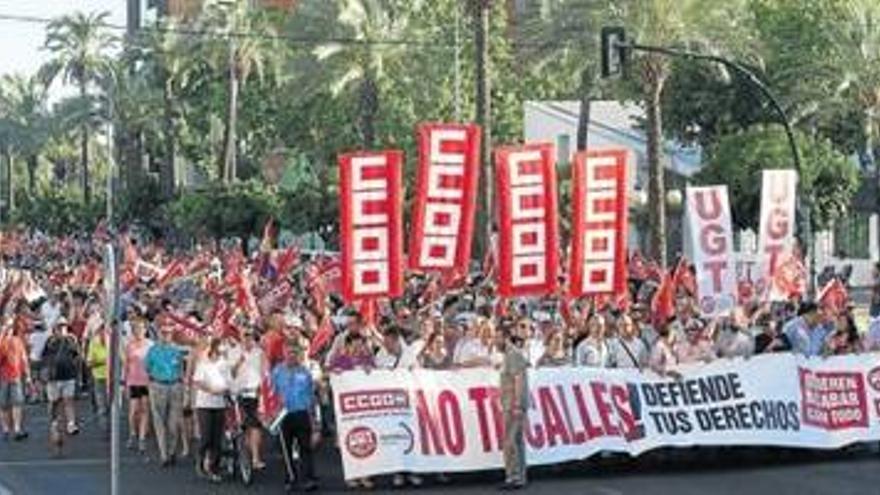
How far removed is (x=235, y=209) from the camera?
57469 mm

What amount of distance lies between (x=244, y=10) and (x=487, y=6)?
3342 centimetres

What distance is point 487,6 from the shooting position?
31.8m

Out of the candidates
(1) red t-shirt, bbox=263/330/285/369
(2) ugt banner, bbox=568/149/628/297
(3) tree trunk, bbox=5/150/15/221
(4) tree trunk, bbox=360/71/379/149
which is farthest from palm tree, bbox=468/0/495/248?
(3) tree trunk, bbox=5/150/15/221

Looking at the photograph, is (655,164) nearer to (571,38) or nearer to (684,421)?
(571,38)

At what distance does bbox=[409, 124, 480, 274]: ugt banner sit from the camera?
57.4ft

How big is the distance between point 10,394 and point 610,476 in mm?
7258

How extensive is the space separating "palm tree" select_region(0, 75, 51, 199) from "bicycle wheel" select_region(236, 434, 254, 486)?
107 meters

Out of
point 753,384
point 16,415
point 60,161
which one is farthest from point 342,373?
point 60,161

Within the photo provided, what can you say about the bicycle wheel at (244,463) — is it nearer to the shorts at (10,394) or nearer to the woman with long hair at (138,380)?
the woman with long hair at (138,380)

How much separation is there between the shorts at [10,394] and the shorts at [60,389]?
0.51 metres

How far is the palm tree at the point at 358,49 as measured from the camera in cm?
5134

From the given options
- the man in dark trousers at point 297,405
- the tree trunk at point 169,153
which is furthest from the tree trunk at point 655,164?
the tree trunk at point 169,153

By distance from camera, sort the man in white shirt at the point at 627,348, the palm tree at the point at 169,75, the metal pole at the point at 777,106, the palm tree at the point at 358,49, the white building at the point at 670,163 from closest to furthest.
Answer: the man in white shirt at the point at 627,348 < the metal pole at the point at 777,106 < the palm tree at the point at 358,49 < the white building at the point at 670,163 < the palm tree at the point at 169,75

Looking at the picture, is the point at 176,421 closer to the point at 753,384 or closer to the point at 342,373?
the point at 342,373
